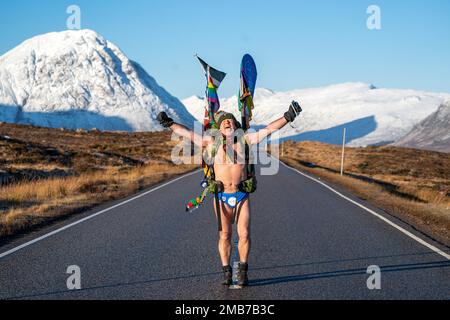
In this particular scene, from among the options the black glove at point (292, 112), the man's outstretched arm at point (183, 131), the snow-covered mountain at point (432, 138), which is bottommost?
the snow-covered mountain at point (432, 138)

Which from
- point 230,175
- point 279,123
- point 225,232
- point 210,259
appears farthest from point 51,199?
point 279,123

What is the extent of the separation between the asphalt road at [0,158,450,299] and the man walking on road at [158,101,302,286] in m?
0.42

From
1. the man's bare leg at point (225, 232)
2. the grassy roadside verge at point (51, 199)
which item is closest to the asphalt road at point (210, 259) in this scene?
the man's bare leg at point (225, 232)

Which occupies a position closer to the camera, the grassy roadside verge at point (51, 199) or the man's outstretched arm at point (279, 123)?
the man's outstretched arm at point (279, 123)

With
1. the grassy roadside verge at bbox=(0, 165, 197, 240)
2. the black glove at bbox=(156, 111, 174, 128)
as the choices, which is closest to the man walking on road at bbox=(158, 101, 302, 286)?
the black glove at bbox=(156, 111, 174, 128)

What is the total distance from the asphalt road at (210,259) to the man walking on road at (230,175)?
42 centimetres

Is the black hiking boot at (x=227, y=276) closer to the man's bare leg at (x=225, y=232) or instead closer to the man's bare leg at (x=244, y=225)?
the man's bare leg at (x=225, y=232)

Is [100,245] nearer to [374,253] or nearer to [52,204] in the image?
[374,253]

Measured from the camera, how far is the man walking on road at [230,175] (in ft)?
21.2

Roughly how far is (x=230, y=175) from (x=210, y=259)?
Result: 1.95m

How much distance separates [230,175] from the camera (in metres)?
6.50

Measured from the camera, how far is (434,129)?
7741 inches
